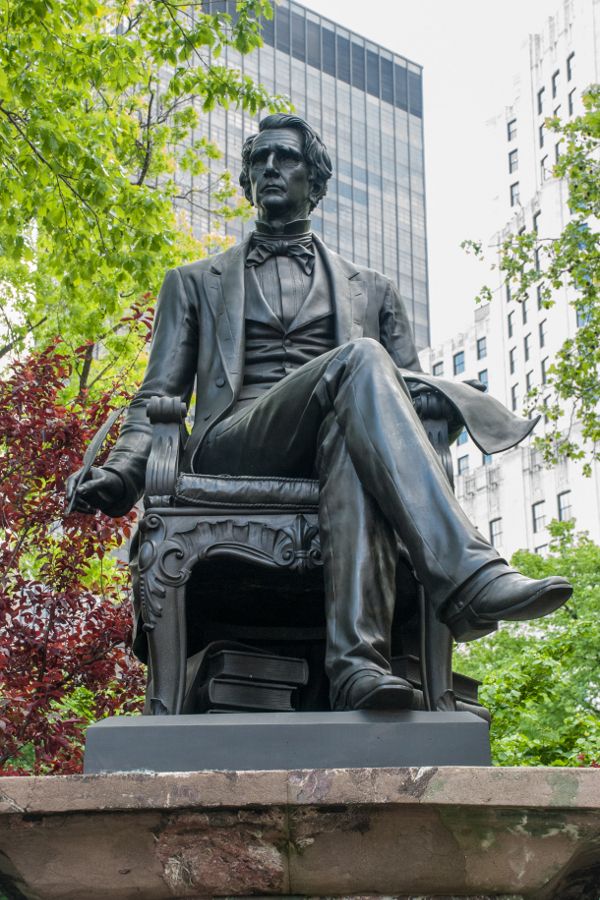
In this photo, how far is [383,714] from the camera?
377 cm

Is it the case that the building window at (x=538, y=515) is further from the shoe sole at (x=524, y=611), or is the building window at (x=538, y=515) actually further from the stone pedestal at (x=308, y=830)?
the stone pedestal at (x=308, y=830)

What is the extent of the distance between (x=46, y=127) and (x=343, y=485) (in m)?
7.39

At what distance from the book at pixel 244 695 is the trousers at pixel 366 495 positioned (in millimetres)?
517

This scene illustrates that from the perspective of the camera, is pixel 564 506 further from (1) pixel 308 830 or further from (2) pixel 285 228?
(1) pixel 308 830

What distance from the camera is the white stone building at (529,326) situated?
57.5 metres

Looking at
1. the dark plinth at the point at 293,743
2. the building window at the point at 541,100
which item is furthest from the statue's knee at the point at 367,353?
the building window at the point at 541,100

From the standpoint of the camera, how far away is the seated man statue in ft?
12.6

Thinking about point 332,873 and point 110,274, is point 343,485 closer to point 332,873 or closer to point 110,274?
point 332,873

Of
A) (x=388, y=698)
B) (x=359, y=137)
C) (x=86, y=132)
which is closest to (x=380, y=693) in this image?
(x=388, y=698)

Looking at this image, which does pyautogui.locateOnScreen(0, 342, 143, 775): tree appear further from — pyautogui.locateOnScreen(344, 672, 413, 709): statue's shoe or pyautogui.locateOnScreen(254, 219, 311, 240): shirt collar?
pyautogui.locateOnScreen(344, 672, 413, 709): statue's shoe

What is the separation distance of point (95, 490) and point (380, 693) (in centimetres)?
152

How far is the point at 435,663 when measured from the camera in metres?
4.37

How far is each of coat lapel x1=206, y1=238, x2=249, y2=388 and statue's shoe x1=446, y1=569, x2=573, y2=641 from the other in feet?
5.72

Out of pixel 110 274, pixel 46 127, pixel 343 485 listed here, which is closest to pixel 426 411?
pixel 343 485
